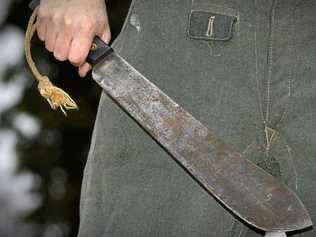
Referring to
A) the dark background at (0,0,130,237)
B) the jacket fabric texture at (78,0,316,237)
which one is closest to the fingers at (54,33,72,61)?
the jacket fabric texture at (78,0,316,237)

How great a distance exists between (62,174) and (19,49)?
1.92ft

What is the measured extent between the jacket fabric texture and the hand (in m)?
0.10

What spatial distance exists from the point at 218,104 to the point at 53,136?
6.73 feet

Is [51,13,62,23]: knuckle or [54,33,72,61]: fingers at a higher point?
[51,13,62,23]: knuckle

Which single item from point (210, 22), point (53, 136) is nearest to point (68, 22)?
point (210, 22)

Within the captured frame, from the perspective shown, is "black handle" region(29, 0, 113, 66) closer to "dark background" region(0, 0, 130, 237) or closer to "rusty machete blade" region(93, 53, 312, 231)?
"rusty machete blade" region(93, 53, 312, 231)

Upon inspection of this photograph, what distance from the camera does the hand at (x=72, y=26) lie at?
141 centimetres

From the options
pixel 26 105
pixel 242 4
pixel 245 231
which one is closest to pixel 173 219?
pixel 245 231

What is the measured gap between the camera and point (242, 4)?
1.43 m

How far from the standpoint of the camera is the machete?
1307 mm

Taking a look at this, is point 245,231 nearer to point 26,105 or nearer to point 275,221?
point 275,221

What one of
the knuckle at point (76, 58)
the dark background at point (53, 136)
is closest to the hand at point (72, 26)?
the knuckle at point (76, 58)

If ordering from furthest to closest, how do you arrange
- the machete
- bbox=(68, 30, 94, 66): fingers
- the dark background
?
the dark background → bbox=(68, 30, 94, 66): fingers → the machete

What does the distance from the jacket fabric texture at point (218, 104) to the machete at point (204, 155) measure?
0.07 m
